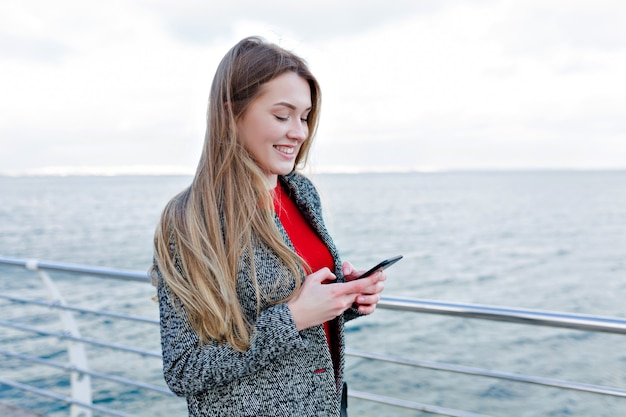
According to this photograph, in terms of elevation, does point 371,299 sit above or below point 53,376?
above

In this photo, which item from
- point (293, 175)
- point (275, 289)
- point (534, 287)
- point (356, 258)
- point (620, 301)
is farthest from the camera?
point (356, 258)

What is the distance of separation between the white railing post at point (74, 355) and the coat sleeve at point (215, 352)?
160cm

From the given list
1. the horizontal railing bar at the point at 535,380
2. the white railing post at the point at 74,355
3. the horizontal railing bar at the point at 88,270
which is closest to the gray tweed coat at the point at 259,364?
the horizontal railing bar at the point at 535,380

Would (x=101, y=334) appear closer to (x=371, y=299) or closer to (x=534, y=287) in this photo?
(x=371, y=299)

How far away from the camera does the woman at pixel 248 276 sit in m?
1.10

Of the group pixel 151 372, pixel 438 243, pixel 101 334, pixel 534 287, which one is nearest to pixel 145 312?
pixel 101 334

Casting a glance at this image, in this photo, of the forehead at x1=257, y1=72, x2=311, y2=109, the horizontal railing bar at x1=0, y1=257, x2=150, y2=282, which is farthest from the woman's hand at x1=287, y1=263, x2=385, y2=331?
the horizontal railing bar at x1=0, y1=257, x2=150, y2=282

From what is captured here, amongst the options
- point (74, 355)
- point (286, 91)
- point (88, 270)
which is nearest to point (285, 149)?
point (286, 91)

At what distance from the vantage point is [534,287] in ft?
50.4

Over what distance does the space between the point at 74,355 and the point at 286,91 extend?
1.96 metres

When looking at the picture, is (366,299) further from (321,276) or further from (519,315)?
(519,315)

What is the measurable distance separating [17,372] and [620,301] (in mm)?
13901

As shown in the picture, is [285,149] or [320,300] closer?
[320,300]

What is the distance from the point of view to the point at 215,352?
1.09 m
